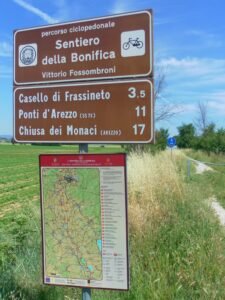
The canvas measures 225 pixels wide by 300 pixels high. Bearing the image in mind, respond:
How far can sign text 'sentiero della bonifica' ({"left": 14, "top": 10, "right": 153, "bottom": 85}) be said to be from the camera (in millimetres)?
3412

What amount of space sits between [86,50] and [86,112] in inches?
18.4

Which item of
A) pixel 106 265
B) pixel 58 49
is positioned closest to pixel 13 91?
pixel 58 49

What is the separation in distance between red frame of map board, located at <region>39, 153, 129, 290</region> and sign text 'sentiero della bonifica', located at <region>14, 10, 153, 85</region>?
2.08 ft

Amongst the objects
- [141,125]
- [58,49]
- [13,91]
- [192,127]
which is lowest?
[141,125]

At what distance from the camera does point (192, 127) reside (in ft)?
292

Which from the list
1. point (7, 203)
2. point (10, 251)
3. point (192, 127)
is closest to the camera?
point (10, 251)

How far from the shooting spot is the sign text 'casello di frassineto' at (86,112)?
133 inches

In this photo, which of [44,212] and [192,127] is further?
[192,127]

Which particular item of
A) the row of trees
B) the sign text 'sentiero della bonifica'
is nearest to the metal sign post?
the sign text 'sentiero della bonifica'

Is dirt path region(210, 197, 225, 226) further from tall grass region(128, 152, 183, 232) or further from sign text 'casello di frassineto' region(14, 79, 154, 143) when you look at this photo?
sign text 'casello di frassineto' region(14, 79, 154, 143)

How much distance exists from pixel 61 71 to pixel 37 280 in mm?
2105

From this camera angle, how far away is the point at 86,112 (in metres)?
3.54

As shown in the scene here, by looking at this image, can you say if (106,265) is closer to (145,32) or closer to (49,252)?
(49,252)

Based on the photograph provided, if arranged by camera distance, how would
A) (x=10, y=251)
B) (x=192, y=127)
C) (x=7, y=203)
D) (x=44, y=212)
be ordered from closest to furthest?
(x=44, y=212), (x=10, y=251), (x=7, y=203), (x=192, y=127)
